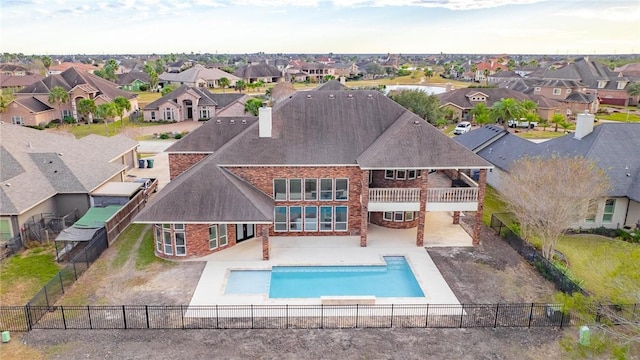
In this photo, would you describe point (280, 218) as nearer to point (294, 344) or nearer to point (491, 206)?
point (294, 344)

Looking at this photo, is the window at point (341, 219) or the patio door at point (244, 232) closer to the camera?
the patio door at point (244, 232)

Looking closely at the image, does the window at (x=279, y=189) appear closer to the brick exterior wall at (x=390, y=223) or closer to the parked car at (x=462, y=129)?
the brick exterior wall at (x=390, y=223)

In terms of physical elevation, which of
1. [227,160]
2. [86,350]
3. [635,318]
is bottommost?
[86,350]

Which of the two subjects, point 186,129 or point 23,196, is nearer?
point 23,196

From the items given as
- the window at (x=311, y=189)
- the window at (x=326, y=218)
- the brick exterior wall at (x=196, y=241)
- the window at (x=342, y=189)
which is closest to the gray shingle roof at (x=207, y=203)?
the brick exterior wall at (x=196, y=241)

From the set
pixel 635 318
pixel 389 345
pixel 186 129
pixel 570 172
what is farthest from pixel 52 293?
pixel 186 129

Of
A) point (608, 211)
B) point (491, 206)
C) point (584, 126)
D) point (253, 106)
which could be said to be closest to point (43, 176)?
point (491, 206)

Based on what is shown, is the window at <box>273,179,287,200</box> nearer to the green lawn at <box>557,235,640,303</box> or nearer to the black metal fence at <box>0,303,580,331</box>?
the black metal fence at <box>0,303,580,331</box>

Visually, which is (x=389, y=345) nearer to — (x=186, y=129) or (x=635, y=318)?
(x=635, y=318)
